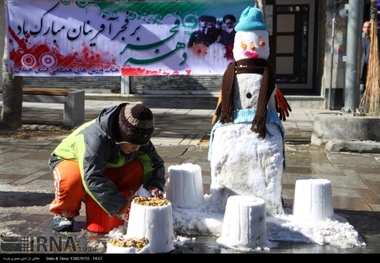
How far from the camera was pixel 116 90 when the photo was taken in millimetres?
15227

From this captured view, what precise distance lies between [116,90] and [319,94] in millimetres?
5048

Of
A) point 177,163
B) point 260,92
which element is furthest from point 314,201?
point 177,163

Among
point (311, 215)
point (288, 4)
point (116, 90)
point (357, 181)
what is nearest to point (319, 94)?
point (288, 4)

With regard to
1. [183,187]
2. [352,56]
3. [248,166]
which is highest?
[352,56]

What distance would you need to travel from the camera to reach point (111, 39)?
9859mm

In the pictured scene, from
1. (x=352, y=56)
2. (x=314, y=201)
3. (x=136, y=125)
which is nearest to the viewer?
(x=136, y=125)

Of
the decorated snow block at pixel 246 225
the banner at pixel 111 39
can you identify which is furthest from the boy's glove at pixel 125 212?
the banner at pixel 111 39

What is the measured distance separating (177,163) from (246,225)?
3224mm

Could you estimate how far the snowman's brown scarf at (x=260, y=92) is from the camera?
4699 mm

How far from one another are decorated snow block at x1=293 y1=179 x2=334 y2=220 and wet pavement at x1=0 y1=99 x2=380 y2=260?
34 centimetres

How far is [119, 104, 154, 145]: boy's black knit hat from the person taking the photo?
4.11m

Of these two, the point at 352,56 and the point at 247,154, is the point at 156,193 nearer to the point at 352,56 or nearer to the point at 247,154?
the point at 247,154

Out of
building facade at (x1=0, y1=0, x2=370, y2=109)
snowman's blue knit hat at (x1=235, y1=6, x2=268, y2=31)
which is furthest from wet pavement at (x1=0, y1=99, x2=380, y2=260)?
building facade at (x1=0, y1=0, x2=370, y2=109)

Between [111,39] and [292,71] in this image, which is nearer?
[111,39]
